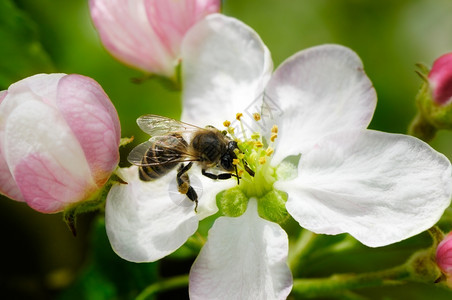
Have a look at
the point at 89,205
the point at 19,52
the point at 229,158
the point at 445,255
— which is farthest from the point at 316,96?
the point at 19,52

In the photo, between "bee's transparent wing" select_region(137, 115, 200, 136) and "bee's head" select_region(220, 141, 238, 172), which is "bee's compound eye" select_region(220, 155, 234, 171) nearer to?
"bee's head" select_region(220, 141, 238, 172)

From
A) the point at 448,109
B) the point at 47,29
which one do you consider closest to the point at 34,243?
the point at 47,29

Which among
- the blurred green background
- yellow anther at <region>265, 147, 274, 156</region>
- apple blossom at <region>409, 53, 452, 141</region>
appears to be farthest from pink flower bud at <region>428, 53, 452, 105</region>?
yellow anther at <region>265, 147, 274, 156</region>

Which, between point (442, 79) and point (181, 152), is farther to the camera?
point (442, 79)

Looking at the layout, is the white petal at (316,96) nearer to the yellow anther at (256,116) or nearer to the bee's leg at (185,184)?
the yellow anther at (256,116)

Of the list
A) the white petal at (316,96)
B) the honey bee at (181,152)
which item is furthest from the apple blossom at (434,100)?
the honey bee at (181,152)

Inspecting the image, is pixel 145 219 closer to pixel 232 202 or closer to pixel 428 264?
pixel 232 202

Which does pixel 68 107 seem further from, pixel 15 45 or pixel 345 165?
pixel 15 45
